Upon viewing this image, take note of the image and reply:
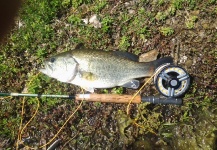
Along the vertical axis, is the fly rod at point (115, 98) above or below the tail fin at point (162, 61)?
below

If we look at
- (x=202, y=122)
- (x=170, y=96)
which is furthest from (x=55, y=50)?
(x=202, y=122)

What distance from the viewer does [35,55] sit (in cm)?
446

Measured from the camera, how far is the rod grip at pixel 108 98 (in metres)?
3.97

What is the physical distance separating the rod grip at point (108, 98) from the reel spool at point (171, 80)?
15.7 inches

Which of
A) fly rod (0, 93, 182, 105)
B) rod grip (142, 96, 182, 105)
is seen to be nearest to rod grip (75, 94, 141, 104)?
fly rod (0, 93, 182, 105)

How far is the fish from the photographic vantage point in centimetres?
394

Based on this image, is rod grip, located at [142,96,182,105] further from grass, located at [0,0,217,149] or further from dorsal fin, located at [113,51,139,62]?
dorsal fin, located at [113,51,139,62]

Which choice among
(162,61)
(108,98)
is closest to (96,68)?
(108,98)

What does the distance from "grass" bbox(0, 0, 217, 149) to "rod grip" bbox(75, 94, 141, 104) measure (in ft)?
0.85

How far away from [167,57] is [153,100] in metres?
0.69

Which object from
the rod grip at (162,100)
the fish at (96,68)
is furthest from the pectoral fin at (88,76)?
the rod grip at (162,100)

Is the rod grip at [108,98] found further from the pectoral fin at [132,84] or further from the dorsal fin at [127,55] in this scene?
the dorsal fin at [127,55]

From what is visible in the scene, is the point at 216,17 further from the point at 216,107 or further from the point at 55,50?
the point at 55,50

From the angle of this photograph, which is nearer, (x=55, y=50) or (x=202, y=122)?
(x=202, y=122)
